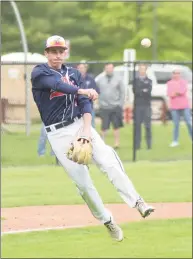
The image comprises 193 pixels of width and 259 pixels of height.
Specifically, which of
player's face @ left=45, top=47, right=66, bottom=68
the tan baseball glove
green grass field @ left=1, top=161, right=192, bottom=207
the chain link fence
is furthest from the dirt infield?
player's face @ left=45, top=47, right=66, bottom=68

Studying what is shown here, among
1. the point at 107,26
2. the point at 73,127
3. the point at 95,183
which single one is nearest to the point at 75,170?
the point at 73,127

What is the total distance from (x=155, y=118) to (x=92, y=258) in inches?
807

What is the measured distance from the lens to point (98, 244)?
42.0 feet

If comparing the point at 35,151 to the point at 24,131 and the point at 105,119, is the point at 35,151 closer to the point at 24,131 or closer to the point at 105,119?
the point at 24,131

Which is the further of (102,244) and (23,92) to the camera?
(23,92)

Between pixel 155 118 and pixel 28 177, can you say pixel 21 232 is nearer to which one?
pixel 28 177

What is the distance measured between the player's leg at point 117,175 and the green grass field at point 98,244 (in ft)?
16.7

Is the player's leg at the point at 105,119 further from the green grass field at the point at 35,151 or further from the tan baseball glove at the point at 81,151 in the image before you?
the tan baseball glove at the point at 81,151

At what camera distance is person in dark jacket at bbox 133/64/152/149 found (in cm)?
1961

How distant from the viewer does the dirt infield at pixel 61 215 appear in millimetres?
13266

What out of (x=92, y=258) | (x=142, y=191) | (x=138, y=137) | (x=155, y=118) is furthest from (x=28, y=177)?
(x=155, y=118)

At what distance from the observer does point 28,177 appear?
17.4 metres

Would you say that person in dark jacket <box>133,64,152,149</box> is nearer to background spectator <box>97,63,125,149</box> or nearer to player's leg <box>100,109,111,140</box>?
background spectator <box>97,63,125,149</box>

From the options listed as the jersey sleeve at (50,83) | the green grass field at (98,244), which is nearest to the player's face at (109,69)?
the green grass field at (98,244)
